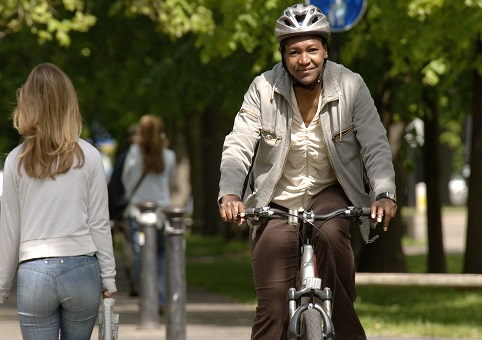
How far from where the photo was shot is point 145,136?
12.5m

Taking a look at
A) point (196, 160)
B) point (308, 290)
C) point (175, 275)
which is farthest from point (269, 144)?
point (196, 160)

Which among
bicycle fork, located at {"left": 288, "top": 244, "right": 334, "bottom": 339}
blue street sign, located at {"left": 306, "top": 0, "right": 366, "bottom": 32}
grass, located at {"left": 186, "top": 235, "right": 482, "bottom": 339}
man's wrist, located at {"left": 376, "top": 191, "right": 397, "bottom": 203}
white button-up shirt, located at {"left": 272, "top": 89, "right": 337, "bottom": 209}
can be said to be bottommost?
grass, located at {"left": 186, "top": 235, "right": 482, "bottom": 339}

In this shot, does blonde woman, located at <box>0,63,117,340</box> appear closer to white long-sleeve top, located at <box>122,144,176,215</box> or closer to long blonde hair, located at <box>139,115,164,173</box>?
long blonde hair, located at <box>139,115,164,173</box>

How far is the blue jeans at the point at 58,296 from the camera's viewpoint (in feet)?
16.9

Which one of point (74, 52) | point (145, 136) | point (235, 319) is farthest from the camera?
point (74, 52)

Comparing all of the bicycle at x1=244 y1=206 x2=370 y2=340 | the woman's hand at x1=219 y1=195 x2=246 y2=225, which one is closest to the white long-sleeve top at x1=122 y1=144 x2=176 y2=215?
the bicycle at x1=244 y1=206 x2=370 y2=340

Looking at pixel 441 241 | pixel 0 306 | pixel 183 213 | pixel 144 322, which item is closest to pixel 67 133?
pixel 183 213

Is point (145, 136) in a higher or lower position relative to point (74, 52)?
lower

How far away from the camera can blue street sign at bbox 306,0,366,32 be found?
10.1 m

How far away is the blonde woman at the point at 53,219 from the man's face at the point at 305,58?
1.06 meters

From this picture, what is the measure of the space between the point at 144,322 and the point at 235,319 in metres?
1.14

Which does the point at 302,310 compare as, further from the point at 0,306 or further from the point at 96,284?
the point at 0,306

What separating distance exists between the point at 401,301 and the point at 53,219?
906 centimetres

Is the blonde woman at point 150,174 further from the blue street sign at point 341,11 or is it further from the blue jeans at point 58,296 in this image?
the blue jeans at point 58,296
